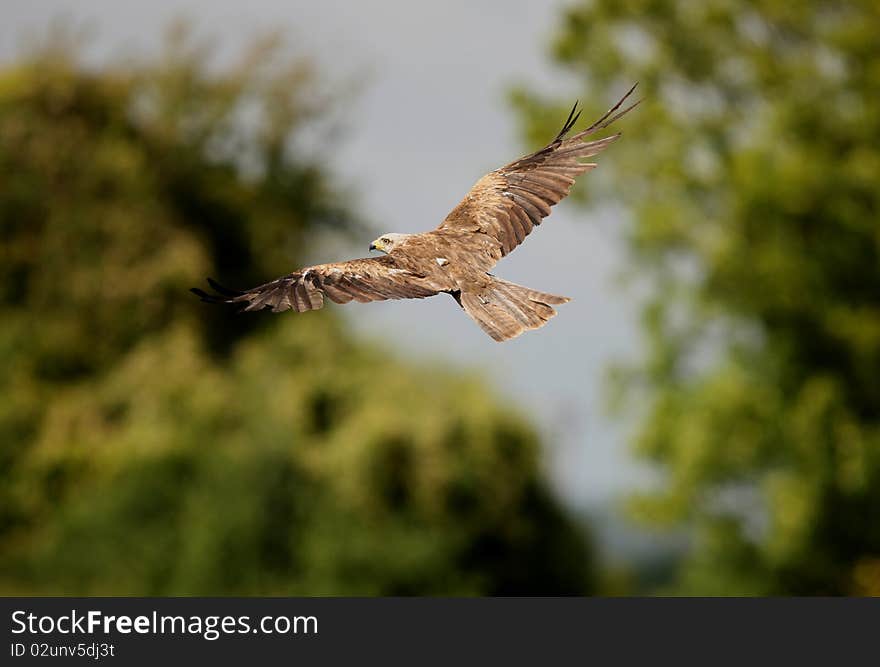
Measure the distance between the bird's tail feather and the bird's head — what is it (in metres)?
0.19

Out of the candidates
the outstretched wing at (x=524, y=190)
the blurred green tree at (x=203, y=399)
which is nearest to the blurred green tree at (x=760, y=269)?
the blurred green tree at (x=203, y=399)

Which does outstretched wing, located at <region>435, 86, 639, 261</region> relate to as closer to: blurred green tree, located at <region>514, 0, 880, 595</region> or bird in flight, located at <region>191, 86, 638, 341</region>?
bird in flight, located at <region>191, 86, 638, 341</region>

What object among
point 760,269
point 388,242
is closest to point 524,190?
point 388,242

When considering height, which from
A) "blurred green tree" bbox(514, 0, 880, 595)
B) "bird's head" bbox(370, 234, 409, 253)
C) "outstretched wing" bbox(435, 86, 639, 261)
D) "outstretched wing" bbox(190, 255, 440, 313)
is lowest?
"outstretched wing" bbox(190, 255, 440, 313)

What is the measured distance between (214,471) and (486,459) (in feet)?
10.7

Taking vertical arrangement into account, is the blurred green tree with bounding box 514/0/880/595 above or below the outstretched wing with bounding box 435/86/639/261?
above

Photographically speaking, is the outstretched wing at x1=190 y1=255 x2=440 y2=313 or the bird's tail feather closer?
the outstretched wing at x1=190 y1=255 x2=440 y2=313

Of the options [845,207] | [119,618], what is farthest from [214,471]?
[845,207]

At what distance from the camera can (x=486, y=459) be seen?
597 inches

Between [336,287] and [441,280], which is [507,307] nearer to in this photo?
[441,280]

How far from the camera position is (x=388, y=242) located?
268 centimetres

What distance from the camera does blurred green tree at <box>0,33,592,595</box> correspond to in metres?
14.8

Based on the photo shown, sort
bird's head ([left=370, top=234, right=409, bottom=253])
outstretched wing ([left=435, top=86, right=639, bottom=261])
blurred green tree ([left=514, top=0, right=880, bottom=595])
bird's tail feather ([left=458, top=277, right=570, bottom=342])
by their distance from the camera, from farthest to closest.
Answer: blurred green tree ([left=514, top=0, right=880, bottom=595])
outstretched wing ([left=435, top=86, right=639, bottom=261])
bird's head ([left=370, top=234, right=409, bottom=253])
bird's tail feather ([left=458, top=277, right=570, bottom=342])

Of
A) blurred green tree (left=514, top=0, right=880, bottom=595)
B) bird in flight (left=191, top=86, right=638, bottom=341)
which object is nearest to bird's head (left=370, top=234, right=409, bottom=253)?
bird in flight (left=191, top=86, right=638, bottom=341)
